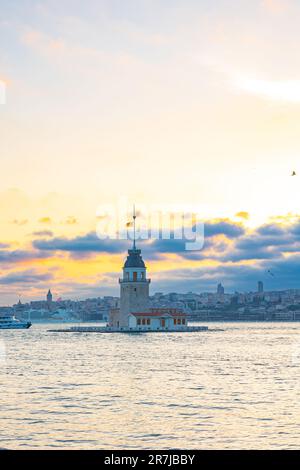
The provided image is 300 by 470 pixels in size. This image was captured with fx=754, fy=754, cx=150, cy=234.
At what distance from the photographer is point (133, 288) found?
143750 millimetres

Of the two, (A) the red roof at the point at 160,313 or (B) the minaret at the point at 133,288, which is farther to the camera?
(A) the red roof at the point at 160,313

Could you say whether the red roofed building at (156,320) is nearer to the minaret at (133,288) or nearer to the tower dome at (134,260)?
the minaret at (133,288)

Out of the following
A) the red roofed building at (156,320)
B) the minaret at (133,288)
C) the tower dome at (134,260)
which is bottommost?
the red roofed building at (156,320)

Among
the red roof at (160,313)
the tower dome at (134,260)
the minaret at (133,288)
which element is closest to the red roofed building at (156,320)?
the red roof at (160,313)

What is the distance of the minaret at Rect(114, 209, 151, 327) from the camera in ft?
471

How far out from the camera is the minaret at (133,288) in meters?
144

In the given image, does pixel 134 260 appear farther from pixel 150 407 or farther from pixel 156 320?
pixel 150 407

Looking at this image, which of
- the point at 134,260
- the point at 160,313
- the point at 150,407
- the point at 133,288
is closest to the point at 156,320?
the point at 160,313

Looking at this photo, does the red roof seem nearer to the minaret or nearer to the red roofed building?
the red roofed building

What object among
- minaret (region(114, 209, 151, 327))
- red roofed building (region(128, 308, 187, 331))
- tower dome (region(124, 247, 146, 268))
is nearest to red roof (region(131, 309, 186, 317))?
red roofed building (region(128, 308, 187, 331))
